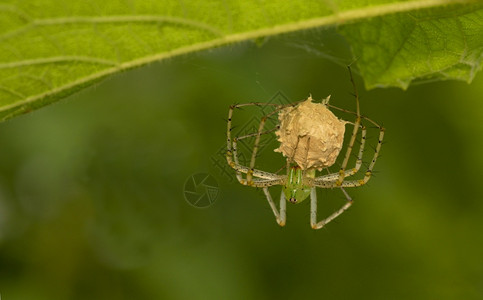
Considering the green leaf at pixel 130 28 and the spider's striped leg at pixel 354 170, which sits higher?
the green leaf at pixel 130 28

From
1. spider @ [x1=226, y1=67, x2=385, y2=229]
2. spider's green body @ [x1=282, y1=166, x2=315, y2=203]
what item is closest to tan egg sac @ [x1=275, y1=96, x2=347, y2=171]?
spider @ [x1=226, y1=67, x2=385, y2=229]

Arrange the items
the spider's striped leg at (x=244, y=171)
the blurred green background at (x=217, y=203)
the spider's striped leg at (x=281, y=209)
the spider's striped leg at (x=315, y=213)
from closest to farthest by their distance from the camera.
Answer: the spider's striped leg at (x=244, y=171)
the spider's striped leg at (x=315, y=213)
the spider's striped leg at (x=281, y=209)
the blurred green background at (x=217, y=203)

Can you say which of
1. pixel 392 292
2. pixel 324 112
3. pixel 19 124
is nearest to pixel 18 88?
pixel 324 112

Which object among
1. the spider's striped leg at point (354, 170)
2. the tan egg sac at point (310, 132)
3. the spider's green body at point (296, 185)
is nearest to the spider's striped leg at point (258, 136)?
the tan egg sac at point (310, 132)

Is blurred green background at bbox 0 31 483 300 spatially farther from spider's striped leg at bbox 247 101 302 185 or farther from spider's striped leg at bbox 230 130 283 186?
spider's striped leg at bbox 247 101 302 185

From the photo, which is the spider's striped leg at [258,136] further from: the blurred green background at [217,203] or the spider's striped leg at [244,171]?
the blurred green background at [217,203]

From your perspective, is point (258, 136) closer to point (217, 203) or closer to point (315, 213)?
point (315, 213)

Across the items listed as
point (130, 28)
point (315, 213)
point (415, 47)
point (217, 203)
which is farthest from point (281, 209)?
point (130, 28)
